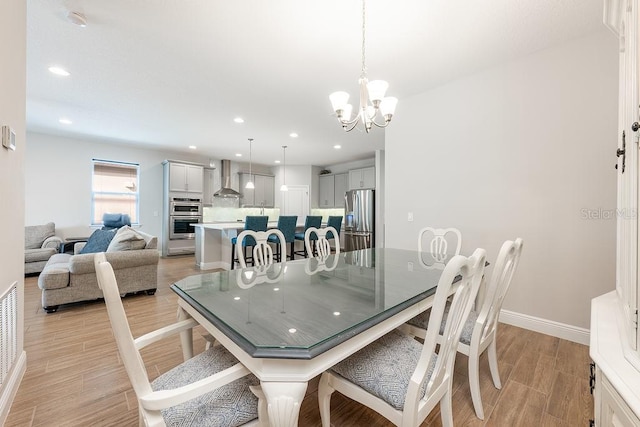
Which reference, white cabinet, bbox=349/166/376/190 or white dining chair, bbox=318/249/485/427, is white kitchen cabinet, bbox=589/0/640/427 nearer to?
white dining chair, bbox=318/249/485/427

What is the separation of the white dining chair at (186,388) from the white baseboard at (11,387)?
114cm

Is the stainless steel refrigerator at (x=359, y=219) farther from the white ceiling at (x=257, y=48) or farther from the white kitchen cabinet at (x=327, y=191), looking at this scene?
the white ceiling at (x=257, y=48)

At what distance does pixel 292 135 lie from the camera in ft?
17.2

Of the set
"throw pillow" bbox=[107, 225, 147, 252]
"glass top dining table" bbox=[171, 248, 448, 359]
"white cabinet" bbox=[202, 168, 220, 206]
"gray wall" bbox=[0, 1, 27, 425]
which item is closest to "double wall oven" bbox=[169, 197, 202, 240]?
"white cabinet" bbox=[202, 168, 220, 206]

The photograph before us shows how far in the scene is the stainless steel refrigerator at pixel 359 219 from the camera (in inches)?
248

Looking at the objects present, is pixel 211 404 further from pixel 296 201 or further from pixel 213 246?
pixel 296 201

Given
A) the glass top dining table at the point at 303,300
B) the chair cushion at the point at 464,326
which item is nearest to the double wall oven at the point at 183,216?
the glass top dining table at the point at 303,300

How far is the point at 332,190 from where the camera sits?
807 cm

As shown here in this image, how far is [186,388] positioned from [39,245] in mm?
6031

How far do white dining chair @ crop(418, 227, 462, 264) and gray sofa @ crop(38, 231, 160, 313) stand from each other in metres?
3.42

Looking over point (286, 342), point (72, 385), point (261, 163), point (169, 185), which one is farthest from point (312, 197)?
point (286, 342)

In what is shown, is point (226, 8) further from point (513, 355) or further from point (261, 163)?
point (261, 163)

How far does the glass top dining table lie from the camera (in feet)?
3.00

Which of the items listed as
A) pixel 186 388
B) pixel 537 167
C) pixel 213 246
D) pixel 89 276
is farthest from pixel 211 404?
pixel 213 246
